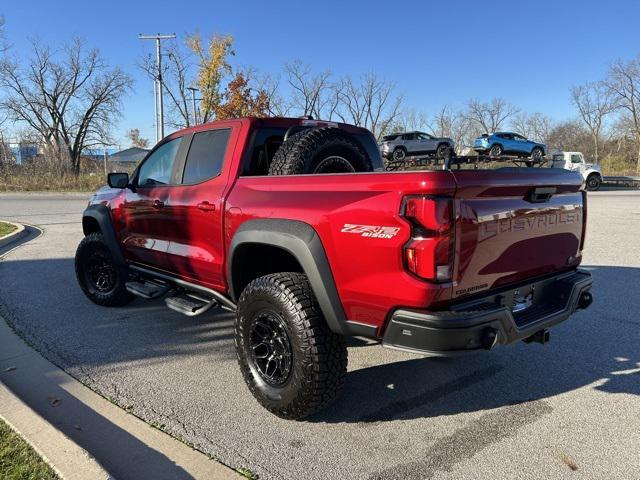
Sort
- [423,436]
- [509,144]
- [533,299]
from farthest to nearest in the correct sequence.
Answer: [509,144], [533,299], [423,436]

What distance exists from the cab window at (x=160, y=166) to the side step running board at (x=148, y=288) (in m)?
0.98

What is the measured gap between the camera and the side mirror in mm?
4719

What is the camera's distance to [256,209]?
10.5ft

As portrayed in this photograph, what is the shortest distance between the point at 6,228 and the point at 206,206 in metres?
10.1

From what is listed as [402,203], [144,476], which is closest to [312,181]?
[402,203]

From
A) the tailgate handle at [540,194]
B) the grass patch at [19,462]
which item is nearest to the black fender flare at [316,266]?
the tailgate handle at [540,194]

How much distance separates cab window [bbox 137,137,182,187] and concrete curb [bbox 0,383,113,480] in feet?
7.02

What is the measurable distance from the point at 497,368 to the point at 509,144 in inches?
1016

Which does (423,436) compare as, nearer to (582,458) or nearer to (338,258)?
(582,458)

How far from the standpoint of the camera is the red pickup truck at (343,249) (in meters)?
2.39

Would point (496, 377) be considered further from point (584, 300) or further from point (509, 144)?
point (509, 144)

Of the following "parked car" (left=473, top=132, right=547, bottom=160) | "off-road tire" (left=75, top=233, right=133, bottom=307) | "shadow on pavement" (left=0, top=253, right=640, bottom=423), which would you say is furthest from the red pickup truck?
"parked car" (left=473, top=132, right=547, bottom=160)

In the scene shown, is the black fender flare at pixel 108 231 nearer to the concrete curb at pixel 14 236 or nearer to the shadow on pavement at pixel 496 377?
the shadow on pavement at pixel 496 377

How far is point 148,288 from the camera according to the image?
4566mm
